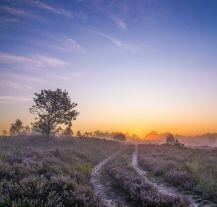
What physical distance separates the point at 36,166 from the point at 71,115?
Answer: 32511mm

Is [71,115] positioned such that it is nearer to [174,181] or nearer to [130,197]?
[174,181]

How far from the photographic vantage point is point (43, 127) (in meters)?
49.6

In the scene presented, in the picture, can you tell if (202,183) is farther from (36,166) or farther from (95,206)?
(36,166)

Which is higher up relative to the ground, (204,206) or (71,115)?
(71,115)

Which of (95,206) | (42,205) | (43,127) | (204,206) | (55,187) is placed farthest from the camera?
(43,127)

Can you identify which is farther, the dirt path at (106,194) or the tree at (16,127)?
the tree at (16,127)

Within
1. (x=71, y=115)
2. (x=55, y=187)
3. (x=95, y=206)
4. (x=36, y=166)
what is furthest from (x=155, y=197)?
(x=71, y=115)

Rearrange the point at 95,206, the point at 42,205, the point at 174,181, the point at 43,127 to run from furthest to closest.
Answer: the point at 43,127 → the point at 174,181 → the point at 95,206 → the point at 42,205

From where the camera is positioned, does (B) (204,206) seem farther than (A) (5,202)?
Yes

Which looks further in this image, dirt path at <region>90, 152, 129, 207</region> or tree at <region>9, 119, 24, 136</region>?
tree at <region>9, 119, 24, 136</region>

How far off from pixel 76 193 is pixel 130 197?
93.3 inches

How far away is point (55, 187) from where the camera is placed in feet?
40.4

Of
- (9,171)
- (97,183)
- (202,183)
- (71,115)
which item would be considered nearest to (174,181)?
(202,183)

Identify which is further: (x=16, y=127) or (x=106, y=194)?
(x=16, y=127)
